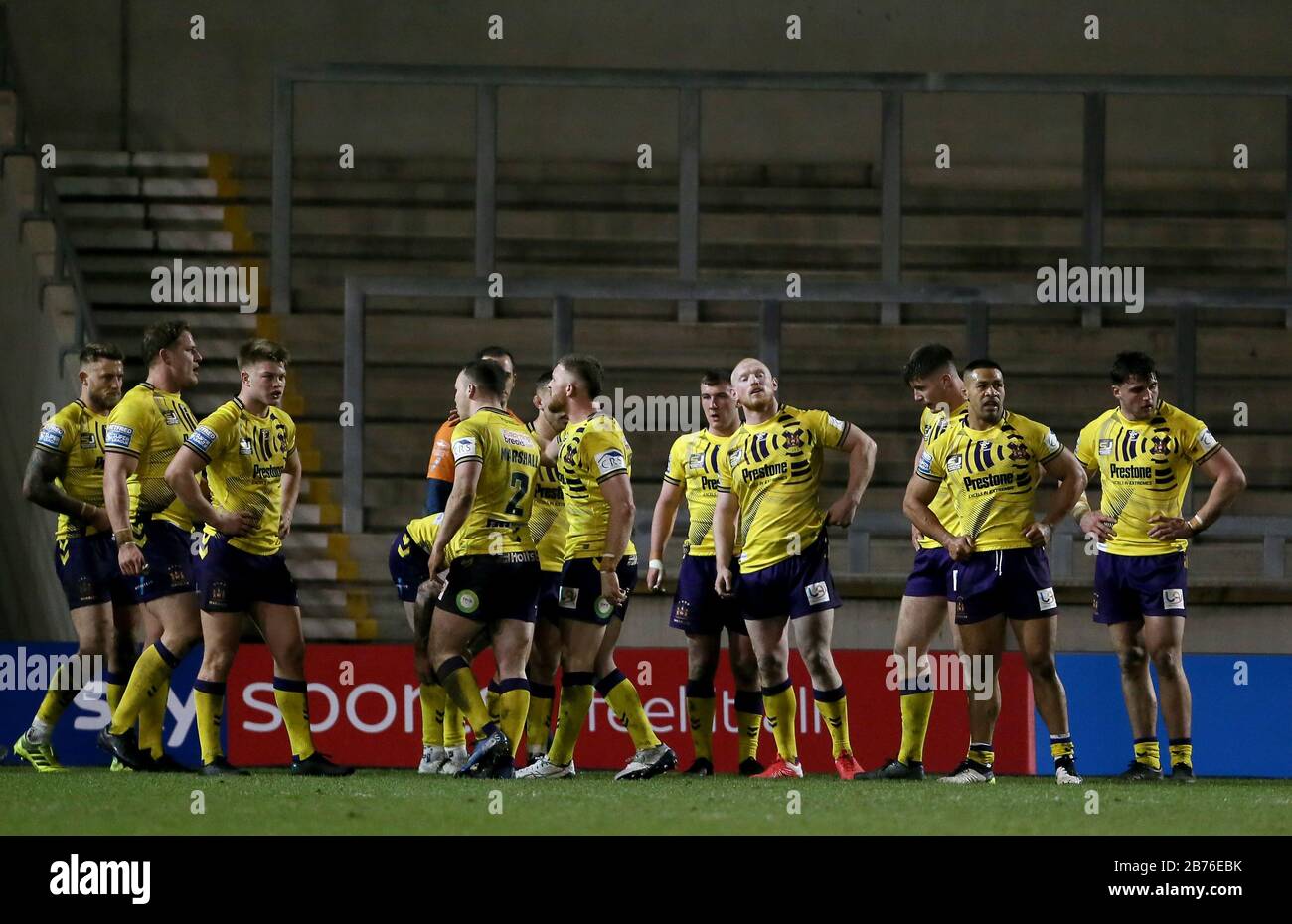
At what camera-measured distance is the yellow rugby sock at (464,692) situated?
9172mm

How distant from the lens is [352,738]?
11.5 metres

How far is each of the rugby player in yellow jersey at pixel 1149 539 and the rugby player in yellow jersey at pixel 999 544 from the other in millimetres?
638

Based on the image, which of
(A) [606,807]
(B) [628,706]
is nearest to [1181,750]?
(B) [628,706]

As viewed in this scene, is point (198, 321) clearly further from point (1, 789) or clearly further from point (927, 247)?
point (1, 789)

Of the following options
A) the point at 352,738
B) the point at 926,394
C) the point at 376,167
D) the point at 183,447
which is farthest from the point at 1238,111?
the point at 183,447

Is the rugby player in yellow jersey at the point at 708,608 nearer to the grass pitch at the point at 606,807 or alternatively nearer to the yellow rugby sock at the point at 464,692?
the grass pitch at the point at 606,807

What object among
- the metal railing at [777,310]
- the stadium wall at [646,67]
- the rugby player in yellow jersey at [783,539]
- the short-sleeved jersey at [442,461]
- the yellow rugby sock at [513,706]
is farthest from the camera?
the stadium wall at [646,67]

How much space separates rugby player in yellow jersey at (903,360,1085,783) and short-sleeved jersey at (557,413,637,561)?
1.55 meters

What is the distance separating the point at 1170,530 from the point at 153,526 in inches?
204

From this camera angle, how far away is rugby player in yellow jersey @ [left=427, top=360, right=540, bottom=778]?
30.1ft

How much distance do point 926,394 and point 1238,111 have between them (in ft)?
30.5

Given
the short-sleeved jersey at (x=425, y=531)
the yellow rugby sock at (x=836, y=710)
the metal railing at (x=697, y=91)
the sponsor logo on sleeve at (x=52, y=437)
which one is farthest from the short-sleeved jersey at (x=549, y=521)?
the metal railing at (x=697, y=91)

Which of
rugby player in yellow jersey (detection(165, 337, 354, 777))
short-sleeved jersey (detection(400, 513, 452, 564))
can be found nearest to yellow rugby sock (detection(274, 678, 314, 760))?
rugby player in yellow jersey (detection(165, 337, 354, 777))
